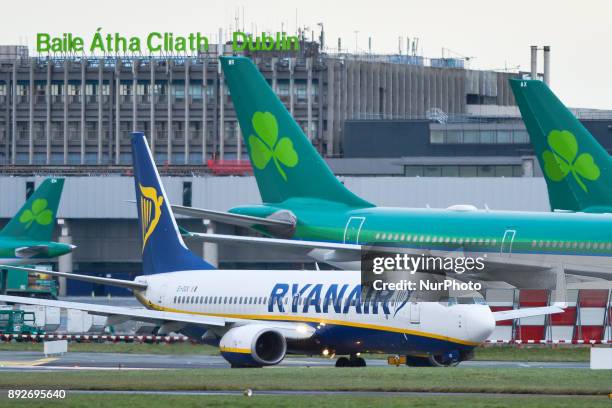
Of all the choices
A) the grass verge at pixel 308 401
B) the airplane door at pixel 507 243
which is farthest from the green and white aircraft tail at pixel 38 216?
the grass verge at pixel 308 401

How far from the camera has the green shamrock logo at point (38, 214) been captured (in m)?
101

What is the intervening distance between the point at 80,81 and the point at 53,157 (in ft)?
34.2

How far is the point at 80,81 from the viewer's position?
174 meters

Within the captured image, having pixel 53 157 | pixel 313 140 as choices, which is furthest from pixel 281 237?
pixel 53 157

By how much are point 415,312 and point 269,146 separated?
23.5m

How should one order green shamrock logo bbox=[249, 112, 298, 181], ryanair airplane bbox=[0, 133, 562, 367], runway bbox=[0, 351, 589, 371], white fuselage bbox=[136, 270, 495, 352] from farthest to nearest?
green shamrock logo bbox=[249, 112, 298, 181]
runway bbox=[0, 351, 589, 371]
ryanair airplane bbox=[0, 133, 562, 367]
white fuselage bbox=[136, 270, 495, 352]

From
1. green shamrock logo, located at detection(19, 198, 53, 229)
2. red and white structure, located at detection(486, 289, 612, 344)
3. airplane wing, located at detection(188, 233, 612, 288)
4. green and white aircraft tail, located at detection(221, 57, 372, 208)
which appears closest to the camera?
airplane wing, located at detection(188, 233, 612, 288)

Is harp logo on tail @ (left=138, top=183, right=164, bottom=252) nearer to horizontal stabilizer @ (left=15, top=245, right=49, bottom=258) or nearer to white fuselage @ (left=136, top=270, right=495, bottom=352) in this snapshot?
white fuselage @ (left=136, top=270, right=495, bottom=352)

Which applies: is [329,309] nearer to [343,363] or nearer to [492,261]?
[343,363]

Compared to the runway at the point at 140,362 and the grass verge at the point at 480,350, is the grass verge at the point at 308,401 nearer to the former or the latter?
the runway at the point at 140,362

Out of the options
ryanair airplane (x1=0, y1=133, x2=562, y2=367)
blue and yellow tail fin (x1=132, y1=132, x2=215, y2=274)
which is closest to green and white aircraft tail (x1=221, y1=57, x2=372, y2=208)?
blue and yellow tail fin (x1=132, y1=132, x2=215, y2=274)

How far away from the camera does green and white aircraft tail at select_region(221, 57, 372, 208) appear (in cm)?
6619

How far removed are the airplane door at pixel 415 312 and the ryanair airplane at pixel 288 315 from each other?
3 centimetres

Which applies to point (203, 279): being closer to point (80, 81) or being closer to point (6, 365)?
point (6, 365)
